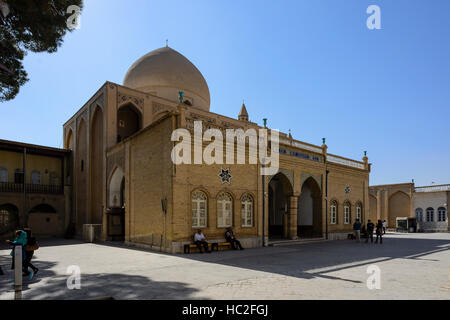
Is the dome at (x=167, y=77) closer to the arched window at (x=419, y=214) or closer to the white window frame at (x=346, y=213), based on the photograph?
the white window frame at (x=346, y=213)

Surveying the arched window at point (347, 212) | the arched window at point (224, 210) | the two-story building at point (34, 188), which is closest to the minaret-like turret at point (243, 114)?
the arched window at point (347, 212)

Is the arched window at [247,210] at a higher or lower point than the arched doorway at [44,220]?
higher

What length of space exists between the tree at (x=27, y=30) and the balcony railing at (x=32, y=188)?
500 inches

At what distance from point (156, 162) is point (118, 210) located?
7.50 meters

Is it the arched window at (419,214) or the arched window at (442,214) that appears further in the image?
the arched window at (419,214)

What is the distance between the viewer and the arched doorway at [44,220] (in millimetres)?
24627

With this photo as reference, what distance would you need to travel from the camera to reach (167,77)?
2520 cm

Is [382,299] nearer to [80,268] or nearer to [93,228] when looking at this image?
[80,268]

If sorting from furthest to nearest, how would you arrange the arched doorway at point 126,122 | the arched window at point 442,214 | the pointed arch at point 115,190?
1. the arched window at point 442,214
2. the arched doorway at point 126,122
3. the pointed arch at point 115,190

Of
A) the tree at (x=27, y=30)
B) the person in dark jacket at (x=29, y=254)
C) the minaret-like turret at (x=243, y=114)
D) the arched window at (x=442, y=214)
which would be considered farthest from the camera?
the arched window at (x=442, y=214)

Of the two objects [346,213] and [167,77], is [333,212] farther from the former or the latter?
[167,77]

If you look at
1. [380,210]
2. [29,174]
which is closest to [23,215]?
[29,174]

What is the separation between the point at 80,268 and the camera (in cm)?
1020

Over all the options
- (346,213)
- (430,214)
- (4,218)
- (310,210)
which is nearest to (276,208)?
(310,210)
